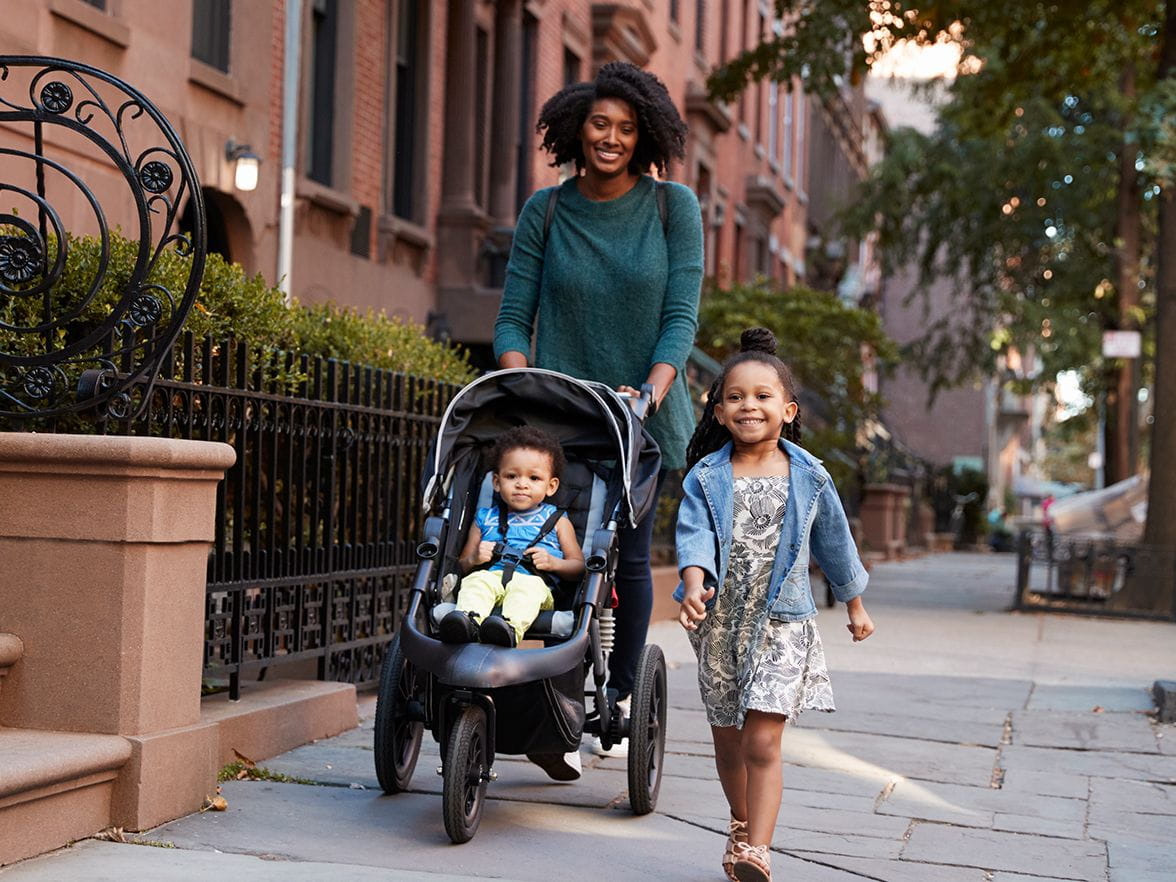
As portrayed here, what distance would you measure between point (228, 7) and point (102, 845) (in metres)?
10.2

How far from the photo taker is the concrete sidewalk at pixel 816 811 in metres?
4.43

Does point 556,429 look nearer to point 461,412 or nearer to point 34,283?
point 461,412

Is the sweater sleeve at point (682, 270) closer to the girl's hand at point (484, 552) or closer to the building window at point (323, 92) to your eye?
the girl's hand at point (484, 552)

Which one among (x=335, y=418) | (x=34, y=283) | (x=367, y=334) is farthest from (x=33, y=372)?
(x=367, y=334)

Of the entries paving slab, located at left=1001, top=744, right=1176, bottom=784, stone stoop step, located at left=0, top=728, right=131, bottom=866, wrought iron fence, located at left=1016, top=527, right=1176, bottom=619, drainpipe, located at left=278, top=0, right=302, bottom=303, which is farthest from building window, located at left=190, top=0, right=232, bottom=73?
stone stoop step, located at left=0, top=728, right=131, bottom=866

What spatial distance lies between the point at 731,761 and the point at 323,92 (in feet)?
38.4

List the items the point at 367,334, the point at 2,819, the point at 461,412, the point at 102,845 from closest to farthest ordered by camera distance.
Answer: the point at 2,819, the point at 102,845, the point at 461,412, the point at 367,334

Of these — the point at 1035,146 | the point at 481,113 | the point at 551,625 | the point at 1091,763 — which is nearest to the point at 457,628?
the point at 551,625

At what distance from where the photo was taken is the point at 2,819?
405cm

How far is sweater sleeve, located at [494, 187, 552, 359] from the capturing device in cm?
577

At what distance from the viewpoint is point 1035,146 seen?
25750 mm

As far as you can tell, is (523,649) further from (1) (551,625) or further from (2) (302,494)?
(2) (302,494)

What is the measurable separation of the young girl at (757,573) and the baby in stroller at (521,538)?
497 mm

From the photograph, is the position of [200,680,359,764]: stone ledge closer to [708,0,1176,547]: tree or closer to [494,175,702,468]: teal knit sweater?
[494,175,702,468]: teal knit sweater
